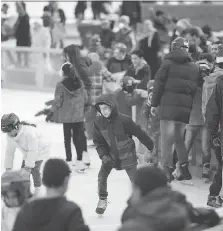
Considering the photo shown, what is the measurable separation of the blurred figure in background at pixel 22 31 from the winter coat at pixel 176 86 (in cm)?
968

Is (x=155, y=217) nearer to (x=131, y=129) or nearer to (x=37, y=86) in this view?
(x=131, y=129)

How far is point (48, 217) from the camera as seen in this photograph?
14.0 ft

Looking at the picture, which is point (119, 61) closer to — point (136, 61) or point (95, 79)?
point (95, 79)

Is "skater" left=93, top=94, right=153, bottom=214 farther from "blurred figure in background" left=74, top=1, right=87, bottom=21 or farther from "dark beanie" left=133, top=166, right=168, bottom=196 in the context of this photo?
"blurred figure in background" left=74, top=1, right=87, bottom=21

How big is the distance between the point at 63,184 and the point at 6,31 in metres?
14.7

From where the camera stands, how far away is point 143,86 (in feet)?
33.1

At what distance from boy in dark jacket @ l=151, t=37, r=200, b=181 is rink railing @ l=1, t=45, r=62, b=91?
8.64 metres

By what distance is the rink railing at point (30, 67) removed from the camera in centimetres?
1694

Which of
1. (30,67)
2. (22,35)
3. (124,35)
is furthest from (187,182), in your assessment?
(22,35)

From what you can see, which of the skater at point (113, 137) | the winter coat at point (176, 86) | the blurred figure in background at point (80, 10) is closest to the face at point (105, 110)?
the skater at point (113, 137)

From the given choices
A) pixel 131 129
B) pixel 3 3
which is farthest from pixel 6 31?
pixel 131 129

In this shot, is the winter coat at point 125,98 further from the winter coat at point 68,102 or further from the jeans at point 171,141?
the jeans at point 171,141

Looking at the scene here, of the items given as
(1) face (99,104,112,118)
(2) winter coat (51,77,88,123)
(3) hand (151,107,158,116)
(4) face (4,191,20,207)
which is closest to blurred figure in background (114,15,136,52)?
(2) winter coat (51,77,88,123)

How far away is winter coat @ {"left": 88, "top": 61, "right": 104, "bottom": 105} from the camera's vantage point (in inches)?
418
